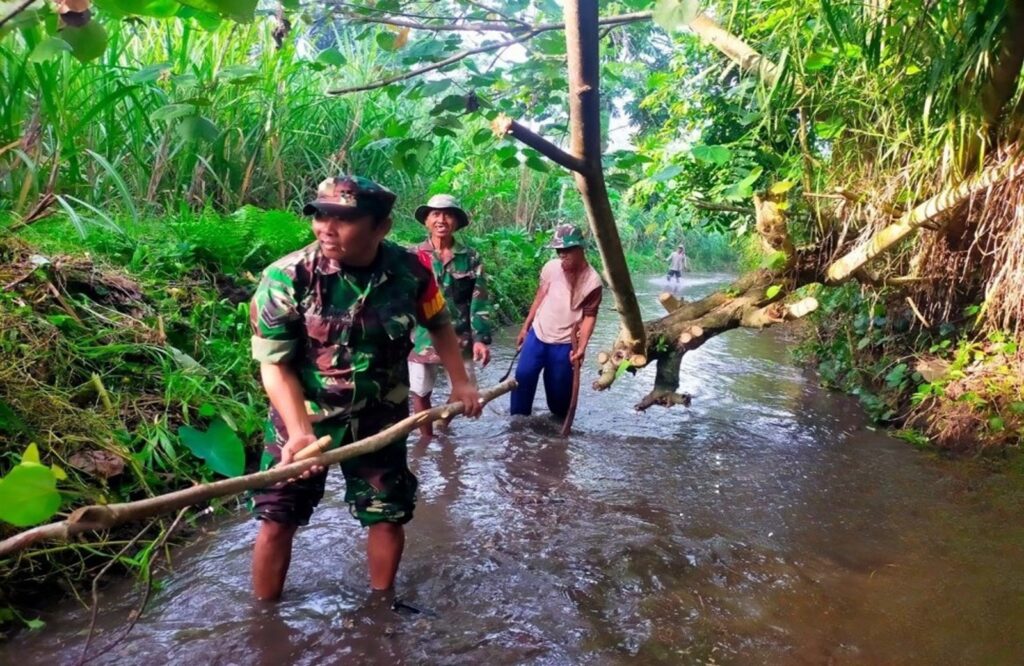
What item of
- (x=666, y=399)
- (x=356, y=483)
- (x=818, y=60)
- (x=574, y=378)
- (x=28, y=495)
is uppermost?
(x=818, y=60)

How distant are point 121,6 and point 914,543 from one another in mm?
3556

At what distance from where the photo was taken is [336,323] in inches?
87.9

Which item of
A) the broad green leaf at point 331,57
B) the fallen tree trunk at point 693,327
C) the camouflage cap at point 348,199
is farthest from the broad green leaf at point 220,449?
the fallen tree trunk at point 693,327

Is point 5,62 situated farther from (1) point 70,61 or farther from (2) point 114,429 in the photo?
(2) point 114,429

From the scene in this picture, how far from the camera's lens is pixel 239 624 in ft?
7.57

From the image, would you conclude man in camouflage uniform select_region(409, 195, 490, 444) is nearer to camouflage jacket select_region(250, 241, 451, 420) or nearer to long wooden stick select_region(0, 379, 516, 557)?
camouflage jacket select_region(250, 241, 451, 420)

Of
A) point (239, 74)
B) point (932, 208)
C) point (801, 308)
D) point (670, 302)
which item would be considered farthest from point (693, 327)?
point (239, 74)

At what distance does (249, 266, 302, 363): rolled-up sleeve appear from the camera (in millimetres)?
2170

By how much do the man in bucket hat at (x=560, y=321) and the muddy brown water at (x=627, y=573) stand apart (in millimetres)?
529

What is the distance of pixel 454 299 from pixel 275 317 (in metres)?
2.34

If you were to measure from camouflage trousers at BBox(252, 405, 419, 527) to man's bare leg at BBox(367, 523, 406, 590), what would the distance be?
5 centimetres

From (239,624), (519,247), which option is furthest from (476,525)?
(519,247)

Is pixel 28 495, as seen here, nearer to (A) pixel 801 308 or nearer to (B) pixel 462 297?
(B) pixel 462 297

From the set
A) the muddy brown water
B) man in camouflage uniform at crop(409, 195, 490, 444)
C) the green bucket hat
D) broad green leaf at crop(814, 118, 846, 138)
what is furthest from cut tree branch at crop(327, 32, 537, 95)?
broad green leaf at crop(814, 118, 846, 138)
